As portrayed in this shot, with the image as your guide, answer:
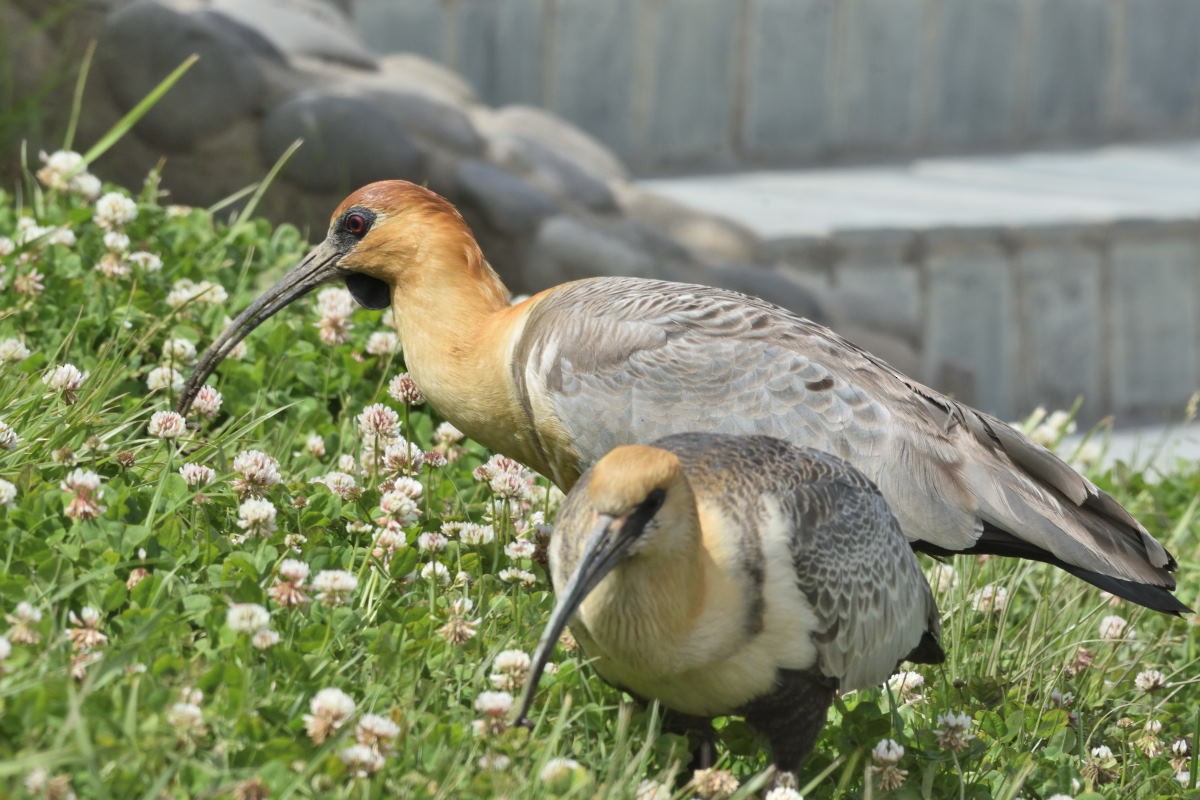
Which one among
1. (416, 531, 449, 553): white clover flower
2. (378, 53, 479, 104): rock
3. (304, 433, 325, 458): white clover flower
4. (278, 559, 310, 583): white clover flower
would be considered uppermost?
(278, 559, 310, 583): white clover flower

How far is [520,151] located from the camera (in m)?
7.77

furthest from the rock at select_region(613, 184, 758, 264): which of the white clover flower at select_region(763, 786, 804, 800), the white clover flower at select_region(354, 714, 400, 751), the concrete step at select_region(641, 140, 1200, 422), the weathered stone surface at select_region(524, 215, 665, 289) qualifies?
the white clover flower at select_region(354, 714, 400, 751)

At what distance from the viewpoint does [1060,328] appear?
9.04 m

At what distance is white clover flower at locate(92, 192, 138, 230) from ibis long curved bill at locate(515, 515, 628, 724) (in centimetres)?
249

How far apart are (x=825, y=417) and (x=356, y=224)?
1228mm

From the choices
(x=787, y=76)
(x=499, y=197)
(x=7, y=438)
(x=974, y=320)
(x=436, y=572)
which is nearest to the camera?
(x=7, y=438)

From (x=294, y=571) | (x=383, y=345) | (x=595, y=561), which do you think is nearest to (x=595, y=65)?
(x=383, y=345)

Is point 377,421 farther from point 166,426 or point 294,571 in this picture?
point 294,571

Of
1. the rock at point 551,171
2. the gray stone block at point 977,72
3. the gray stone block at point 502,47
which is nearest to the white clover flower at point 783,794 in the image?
the rock at point 551,171

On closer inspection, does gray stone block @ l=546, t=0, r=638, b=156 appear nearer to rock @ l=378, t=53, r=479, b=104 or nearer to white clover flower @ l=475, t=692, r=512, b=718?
rock @ l=378, t=53, r=479, b=104

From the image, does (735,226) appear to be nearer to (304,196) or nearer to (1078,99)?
(304,196)

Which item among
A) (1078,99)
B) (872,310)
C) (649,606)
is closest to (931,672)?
(649,606)

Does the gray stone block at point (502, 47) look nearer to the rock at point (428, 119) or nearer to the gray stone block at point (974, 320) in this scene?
the rock at point (428, 119)

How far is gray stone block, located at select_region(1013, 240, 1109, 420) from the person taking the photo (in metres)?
8.95
